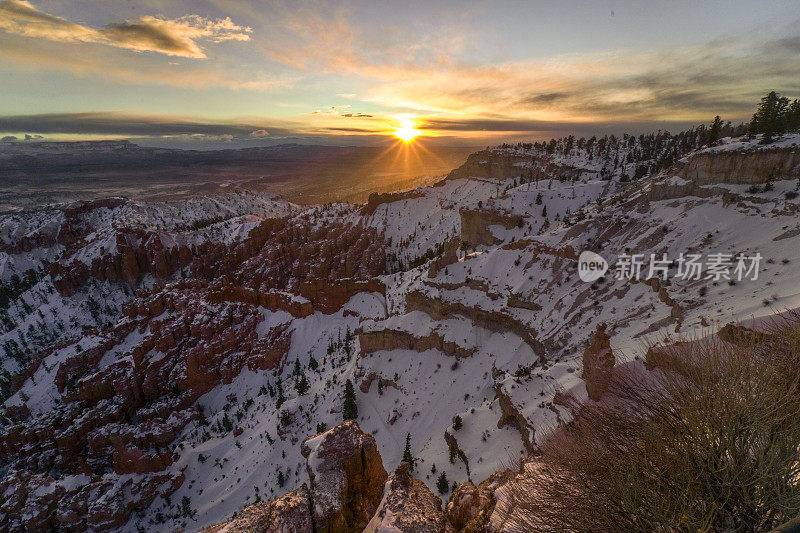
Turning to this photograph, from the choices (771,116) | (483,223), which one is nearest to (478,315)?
(483,223)

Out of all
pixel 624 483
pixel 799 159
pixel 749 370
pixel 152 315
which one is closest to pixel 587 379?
Result: pixel 749 370

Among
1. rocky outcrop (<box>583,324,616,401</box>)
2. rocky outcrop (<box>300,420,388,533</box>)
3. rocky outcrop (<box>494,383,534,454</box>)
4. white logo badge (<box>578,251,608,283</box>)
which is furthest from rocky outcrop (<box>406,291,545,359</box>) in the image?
rocky outcrop (<box>300,420,388,533</box>)

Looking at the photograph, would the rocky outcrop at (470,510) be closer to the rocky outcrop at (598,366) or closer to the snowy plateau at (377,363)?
the snowy plateau at (377,363)

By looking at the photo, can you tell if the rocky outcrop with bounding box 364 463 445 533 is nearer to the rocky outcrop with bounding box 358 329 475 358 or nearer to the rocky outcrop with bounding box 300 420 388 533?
the rocky outcrop with bounding box 300 420 388 533

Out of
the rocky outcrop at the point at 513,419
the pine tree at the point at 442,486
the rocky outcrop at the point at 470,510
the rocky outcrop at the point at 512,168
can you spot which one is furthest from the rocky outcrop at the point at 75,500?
the rocky outcrop at the point at 512,168

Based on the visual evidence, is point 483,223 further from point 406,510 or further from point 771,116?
point 406,510
